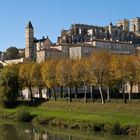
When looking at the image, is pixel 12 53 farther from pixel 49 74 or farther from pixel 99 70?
pixel 99 70

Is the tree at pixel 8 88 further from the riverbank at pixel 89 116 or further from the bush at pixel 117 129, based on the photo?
the bush at pixel 117 129

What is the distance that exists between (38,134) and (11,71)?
35.7 m

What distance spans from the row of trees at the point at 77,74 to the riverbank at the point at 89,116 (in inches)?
149

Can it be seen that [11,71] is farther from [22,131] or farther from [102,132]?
[102,132]

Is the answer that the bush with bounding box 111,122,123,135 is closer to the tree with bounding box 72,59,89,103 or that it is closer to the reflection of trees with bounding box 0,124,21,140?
the reflection of trees with bounding box 0,124,21,140

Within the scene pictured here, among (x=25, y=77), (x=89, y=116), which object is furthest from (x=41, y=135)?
(x=25, y=77)

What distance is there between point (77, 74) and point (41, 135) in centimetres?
2709

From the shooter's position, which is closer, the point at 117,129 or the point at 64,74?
the point at 117,129

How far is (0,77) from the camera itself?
84.7 m

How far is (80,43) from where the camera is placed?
147000 mm

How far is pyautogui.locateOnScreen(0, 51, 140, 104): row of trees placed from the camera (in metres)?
72.1

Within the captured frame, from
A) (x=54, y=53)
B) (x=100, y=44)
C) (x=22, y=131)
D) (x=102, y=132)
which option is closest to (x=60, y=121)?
(x=22, y=131)

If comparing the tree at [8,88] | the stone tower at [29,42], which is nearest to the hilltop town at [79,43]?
the stone tower at [29,42]

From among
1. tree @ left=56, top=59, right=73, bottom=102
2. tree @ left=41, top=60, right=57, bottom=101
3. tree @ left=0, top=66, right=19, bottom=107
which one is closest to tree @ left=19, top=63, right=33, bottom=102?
tree @ left=0, top=66, right=19, bottom=107
